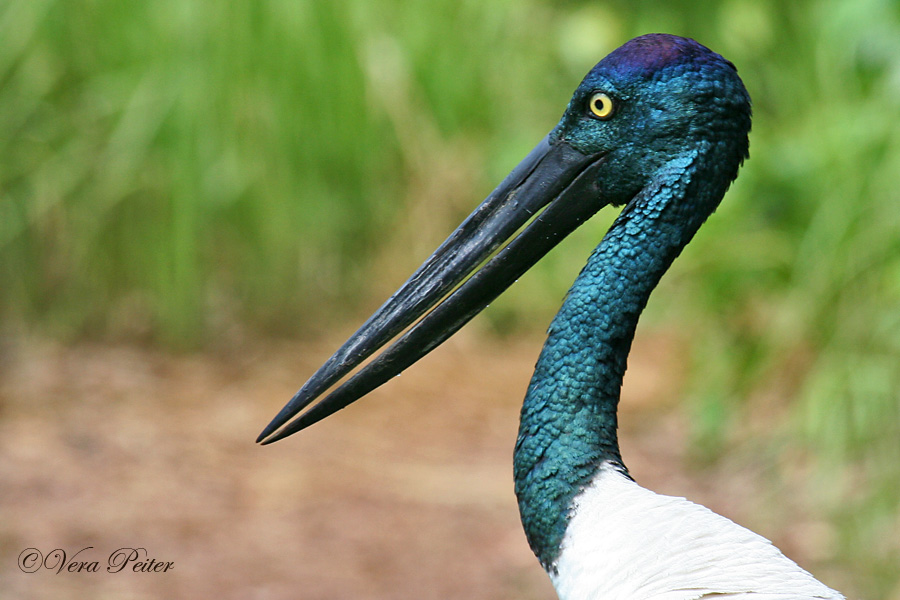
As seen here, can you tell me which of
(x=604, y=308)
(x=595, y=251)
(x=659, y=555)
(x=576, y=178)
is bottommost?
(x=659, y=555)

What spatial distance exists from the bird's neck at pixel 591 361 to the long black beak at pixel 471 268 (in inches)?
5.6

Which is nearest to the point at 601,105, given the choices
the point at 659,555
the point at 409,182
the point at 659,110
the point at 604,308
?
the point at 659,110

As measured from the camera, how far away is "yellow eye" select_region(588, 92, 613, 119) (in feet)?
7.72

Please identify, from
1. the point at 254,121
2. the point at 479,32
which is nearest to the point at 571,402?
the point at 254,121

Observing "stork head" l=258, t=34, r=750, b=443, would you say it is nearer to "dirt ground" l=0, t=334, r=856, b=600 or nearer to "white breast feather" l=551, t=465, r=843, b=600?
"white breast feather" l=551, t=465, r=843, b=600

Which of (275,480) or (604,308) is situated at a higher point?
(604,308)

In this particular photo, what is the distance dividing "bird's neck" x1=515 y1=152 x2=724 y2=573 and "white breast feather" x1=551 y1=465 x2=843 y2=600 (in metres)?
0.05

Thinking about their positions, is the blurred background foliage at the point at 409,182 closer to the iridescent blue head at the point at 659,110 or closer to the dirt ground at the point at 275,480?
the dirt ground at the point at 275,480

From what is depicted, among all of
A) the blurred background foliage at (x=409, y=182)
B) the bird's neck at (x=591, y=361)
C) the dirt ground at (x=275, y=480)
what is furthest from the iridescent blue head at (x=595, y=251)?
the dirt ground at (x=275, y=480)

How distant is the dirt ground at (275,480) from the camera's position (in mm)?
4480

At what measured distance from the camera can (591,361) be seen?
7.50 feet

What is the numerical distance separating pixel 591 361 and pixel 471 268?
0.37 meters

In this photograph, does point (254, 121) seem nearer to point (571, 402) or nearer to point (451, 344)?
point (451, 344)

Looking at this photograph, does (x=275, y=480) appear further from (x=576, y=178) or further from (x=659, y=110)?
(x=659, y=110)
